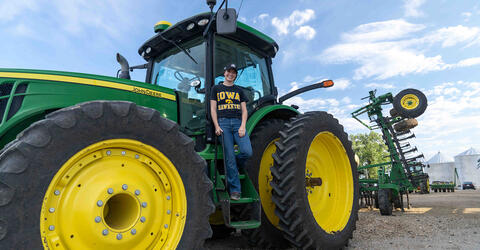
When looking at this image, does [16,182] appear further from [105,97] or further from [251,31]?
[251,31]

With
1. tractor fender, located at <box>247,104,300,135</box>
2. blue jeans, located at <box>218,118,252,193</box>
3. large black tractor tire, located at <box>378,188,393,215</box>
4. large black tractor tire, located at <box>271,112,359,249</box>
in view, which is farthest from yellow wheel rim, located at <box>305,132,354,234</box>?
large black tractor tire, located at <box>378,188,393,215</box>

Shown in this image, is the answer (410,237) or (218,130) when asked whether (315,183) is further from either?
(410,237)

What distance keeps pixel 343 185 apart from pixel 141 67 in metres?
3.25

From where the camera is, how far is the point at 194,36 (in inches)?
153

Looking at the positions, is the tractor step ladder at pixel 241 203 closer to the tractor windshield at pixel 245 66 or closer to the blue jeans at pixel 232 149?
the blue jeans at pixel 232 149

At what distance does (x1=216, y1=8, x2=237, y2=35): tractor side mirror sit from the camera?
9.59ft

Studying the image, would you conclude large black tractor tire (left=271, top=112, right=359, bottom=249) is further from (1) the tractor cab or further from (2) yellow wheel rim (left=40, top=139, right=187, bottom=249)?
(2) yellow wheel rim (left=40, top=139, right=187, bottom=249)

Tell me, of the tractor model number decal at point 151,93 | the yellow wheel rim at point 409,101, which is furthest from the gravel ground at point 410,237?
the yellow wheel rim at point 409,101

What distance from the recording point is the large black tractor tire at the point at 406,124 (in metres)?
9.94

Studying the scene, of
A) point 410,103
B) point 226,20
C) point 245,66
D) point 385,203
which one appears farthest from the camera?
point 410,103

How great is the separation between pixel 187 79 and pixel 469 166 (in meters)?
45.7

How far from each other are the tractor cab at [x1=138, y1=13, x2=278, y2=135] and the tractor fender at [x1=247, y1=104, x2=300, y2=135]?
18 centimetres

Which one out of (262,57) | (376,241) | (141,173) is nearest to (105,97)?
(141,173)

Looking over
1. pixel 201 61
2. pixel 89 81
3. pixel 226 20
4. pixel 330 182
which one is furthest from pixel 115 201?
pixel 330 182
